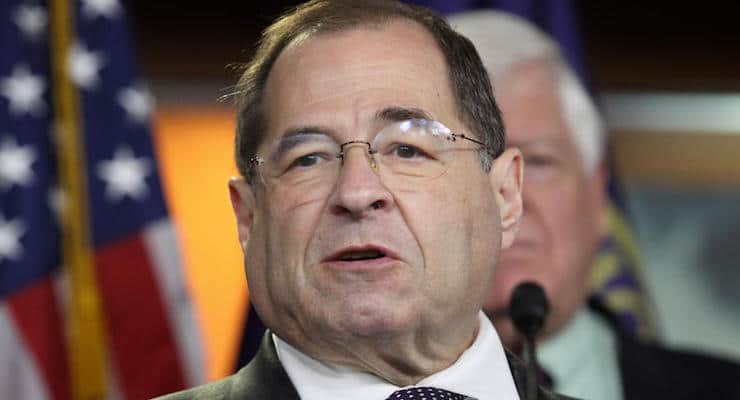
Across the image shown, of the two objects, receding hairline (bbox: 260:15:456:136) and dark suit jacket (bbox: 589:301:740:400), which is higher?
receding hairline (bbox: 260:15:456:136)

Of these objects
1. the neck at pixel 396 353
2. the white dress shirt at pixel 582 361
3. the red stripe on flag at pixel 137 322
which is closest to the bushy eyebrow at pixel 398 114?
the neck at pixel 396 353

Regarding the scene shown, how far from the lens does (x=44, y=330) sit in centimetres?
384

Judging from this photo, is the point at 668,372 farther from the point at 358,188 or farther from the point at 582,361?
the point at 358,188

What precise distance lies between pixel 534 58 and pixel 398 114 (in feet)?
5.50

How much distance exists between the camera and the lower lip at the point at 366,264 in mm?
1710

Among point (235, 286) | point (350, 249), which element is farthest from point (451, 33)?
point (235, 286)

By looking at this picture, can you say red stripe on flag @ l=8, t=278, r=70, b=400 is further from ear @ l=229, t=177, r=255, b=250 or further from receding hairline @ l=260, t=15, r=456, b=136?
receding hairline @ l=260, t=15, r=456, b=136

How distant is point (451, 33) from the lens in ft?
6.42

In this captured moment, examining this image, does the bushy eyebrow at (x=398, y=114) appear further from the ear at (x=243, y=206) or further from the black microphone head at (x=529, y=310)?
the black microphone head at (x=529, y=310)

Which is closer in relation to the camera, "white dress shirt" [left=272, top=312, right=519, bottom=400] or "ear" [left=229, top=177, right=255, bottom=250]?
"white dress shirt" [left=272, top=312, right=519, bottom=400]

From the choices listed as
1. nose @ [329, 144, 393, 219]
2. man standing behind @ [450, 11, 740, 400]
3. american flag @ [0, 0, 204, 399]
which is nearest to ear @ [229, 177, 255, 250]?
nose @ [329, 144, 393, 219]

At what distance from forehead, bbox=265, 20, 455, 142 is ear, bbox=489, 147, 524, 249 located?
0.15 metres

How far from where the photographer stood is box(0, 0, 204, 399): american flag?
3787mm

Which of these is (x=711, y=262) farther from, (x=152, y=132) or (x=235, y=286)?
(x=152, y=132)
